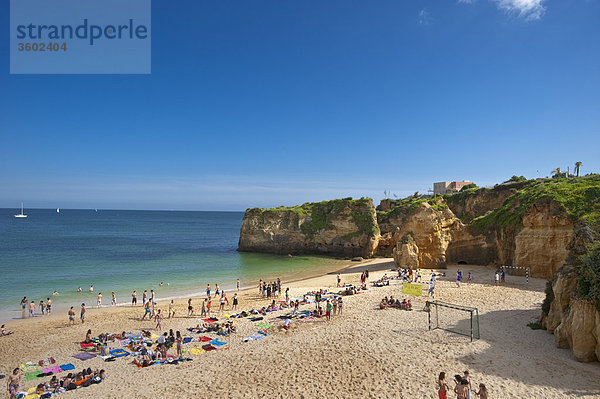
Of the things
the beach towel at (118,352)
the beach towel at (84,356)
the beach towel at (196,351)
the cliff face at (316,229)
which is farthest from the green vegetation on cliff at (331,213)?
the beach towel at (84,356)

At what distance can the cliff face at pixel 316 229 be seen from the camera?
157 ft

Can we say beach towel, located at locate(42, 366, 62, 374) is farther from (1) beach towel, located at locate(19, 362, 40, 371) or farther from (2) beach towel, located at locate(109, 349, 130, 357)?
(2) beach towel, located at locate(109, 349, 130, 357)

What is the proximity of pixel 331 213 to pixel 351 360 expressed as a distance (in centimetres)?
3981

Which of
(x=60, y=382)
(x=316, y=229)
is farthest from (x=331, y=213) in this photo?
(x=60, y=382)

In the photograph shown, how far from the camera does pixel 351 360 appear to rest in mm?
11414

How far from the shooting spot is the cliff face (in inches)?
1880

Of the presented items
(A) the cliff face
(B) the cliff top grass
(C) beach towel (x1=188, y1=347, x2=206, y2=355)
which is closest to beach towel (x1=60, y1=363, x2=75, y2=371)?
(C) beach towel (x1=188, y1=347, x2=206, y2=355)

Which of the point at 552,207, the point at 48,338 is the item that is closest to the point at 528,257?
the point at 552,207

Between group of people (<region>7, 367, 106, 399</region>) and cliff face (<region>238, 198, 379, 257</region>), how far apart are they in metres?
38.3

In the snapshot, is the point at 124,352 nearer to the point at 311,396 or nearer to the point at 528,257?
the point at 311,396

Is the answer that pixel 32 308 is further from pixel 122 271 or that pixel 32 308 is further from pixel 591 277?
pixel 591 277

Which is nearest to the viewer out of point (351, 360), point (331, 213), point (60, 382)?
point (60, 382)

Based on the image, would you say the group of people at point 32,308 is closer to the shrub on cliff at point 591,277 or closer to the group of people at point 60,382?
the group of people at point 60,382

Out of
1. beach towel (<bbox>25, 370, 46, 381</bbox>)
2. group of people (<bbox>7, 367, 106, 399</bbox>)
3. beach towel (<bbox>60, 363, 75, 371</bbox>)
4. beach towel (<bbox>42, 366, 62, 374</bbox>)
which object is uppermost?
group of people (<bbox>7, 367, 106, 399</bbox>)
